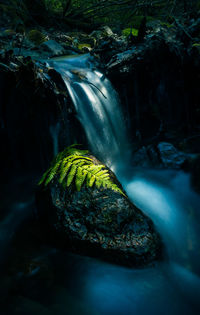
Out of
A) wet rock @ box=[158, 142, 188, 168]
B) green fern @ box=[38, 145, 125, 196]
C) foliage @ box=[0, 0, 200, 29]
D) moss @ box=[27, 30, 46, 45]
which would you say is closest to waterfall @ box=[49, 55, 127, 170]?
wet rock @ box=[158, 142, 188, 168]

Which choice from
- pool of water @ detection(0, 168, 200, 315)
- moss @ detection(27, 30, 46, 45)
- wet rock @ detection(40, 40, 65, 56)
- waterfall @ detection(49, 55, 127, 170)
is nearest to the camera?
pool of water @ detection(0, 168, 200, 315)

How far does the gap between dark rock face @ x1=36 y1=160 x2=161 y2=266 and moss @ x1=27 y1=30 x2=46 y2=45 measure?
8783 millimetres

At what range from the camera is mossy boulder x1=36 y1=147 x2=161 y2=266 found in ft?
7.39

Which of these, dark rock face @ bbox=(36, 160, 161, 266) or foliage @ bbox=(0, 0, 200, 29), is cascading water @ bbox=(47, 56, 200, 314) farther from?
foliage @ bbox=(0, 0, 200, 29)

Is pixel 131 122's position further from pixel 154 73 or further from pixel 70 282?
pixel 70 282

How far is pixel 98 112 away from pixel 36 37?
6.62 m

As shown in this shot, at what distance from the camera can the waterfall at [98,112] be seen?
459cm

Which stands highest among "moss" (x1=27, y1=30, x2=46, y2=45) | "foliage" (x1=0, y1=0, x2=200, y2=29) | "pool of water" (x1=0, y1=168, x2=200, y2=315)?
"moss" (x1=27, y1=30, x2=46, y2=45)

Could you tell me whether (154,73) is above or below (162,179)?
above

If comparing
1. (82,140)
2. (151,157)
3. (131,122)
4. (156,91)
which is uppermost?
(156,91)

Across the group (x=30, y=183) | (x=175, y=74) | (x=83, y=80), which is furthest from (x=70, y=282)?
(x=175, y=74)

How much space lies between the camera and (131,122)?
19.6ft

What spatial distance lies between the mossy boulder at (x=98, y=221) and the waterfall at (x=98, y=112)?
7.02ft

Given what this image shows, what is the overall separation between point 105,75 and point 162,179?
3564 millimetres
